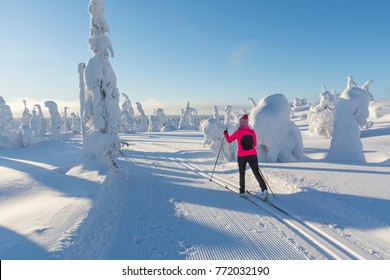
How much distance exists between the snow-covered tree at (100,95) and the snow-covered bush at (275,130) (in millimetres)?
7507

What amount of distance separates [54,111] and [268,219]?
44.5m

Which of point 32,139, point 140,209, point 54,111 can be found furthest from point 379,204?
point 54,111

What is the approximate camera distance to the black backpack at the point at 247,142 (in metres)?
6.09

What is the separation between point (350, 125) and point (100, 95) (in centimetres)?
1309

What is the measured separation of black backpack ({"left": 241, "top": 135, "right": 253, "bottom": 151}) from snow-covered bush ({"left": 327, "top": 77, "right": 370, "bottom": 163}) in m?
8.37

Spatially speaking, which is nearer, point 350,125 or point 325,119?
point 350,125

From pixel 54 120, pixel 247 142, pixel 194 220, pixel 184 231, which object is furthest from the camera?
pixel 54 120

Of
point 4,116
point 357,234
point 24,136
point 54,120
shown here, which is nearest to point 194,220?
point 357,234

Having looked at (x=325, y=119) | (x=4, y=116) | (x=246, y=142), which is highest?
(x=4, y=116)

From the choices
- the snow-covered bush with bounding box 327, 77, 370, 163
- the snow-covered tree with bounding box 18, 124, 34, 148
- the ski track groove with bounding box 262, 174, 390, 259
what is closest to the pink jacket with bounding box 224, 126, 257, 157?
the ski track groove with bounding box 262, 174, 390, 259

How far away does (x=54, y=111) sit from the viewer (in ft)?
130

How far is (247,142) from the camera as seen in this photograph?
20.0 feet

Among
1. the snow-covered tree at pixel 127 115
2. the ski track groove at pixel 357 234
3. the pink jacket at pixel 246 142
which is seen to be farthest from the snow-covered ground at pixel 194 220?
the snow-covered tree at pixel 127 115

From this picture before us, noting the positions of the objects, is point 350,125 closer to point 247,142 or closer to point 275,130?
point 275,130
